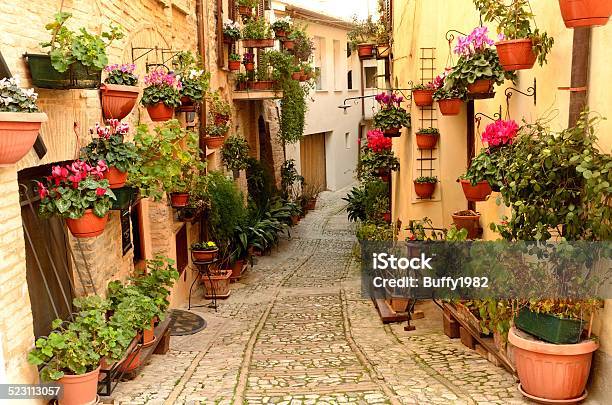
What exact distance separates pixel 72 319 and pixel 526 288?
3570 mm

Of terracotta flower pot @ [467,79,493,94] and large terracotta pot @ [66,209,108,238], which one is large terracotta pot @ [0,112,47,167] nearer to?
large terracotta pot @ [66,209,108,238]

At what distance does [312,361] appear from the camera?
21.2 ft

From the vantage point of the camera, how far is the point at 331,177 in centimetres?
2509

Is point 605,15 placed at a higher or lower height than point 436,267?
higher

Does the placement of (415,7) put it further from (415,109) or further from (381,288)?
(381,288)

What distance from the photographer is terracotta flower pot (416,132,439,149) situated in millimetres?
9211

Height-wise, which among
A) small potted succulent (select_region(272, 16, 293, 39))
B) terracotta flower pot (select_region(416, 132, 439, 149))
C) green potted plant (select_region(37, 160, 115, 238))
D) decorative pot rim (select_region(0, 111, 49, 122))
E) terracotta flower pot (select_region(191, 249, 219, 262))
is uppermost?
small potted succulent (select_region(272, 16, 293, 39))

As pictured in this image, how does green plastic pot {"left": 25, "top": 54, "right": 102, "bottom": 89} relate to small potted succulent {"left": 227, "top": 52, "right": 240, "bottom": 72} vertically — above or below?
below

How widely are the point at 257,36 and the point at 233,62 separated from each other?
1.08 meters

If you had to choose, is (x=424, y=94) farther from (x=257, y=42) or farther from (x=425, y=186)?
(x=257, y=42)

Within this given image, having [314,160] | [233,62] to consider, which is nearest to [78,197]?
[233,62]

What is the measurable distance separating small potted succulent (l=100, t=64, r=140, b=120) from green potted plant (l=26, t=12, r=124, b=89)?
81cm

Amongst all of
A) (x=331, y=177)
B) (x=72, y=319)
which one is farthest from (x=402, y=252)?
(x=331, y=177)

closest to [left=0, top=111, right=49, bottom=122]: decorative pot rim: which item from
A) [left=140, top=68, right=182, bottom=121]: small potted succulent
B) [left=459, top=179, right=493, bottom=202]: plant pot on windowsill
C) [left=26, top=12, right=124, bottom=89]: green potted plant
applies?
[left=26, top=12, right=124, bottom=89]: green potted plant
